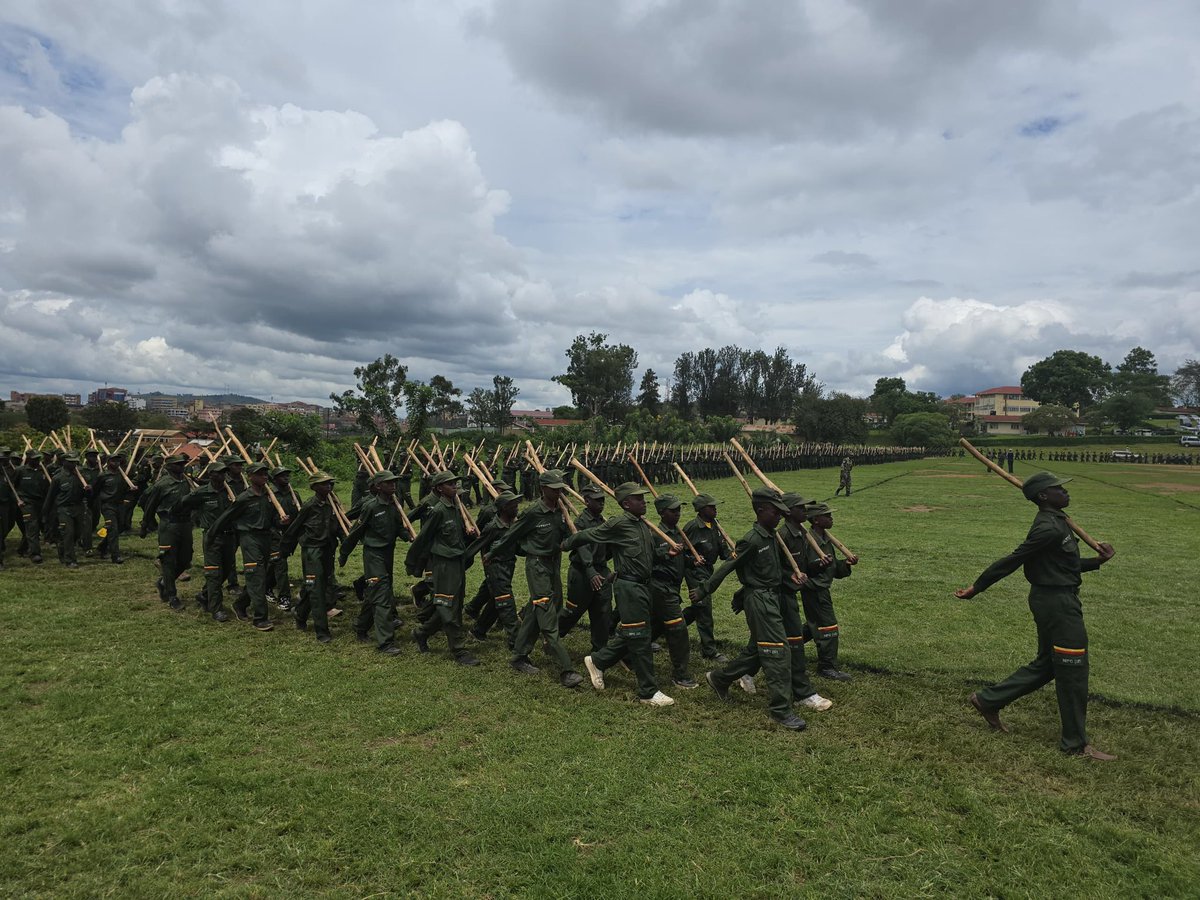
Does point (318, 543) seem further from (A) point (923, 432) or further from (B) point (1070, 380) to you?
(B) point (1070, 380)

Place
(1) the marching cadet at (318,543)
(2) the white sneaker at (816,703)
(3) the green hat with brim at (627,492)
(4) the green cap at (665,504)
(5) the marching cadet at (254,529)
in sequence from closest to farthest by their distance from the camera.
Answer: (2) the white sneaker at (816,703) < (3) the green hat with brim at (627,492) < (4) the green cap at (665,504) < (1) the marching cadet at (318,543) < (5) the marching cadet at (254,529)

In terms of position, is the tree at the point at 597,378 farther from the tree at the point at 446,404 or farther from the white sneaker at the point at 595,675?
the white sneaker at the point at 595,675

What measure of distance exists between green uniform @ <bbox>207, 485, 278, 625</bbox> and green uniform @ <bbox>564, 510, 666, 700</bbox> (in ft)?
15.3

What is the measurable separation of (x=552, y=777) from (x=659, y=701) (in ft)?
5.70

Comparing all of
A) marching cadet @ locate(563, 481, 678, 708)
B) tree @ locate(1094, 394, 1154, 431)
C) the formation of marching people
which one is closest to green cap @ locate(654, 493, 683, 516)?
the formation of marching people

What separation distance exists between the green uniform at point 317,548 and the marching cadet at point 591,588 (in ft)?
10.2

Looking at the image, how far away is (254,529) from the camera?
9305 millimetres

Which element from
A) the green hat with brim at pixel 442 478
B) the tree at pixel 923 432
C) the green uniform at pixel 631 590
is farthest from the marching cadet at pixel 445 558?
the tree at pixel 923 432

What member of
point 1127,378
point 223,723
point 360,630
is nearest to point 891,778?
point 223,723

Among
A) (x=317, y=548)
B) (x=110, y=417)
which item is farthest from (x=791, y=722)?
(x=110, y=417)

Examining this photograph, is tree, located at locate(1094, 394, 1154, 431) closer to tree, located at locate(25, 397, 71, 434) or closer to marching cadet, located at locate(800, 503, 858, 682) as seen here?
marching cadet, located at locate(800, 503, 858, 682)

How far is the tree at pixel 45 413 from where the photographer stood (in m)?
44.6

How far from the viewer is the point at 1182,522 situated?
2058 cm

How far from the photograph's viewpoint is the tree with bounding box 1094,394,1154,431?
279ft
